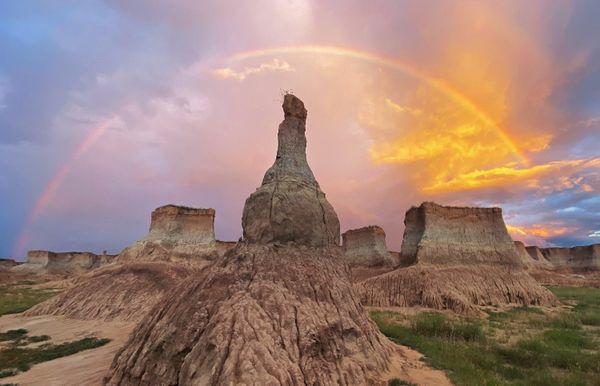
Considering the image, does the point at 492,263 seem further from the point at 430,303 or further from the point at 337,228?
the point at 337,228

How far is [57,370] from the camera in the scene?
503 inches

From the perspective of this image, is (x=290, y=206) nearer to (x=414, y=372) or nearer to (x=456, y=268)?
(x=414, y=372)

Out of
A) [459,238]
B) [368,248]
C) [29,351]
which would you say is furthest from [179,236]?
[459,238]

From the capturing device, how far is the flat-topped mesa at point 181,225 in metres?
45.7

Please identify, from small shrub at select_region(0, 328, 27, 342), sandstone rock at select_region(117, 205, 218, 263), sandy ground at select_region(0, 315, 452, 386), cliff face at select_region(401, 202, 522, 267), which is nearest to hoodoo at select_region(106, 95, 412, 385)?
sandy ground at select_region(0, 315, 452, 386)

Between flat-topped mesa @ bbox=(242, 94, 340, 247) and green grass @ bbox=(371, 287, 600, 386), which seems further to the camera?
flat-topped mesa @ bbox=(242, 94, 340, 247)

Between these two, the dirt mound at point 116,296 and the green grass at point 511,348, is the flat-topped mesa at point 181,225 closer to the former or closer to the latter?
the dirt mound at point 116,296

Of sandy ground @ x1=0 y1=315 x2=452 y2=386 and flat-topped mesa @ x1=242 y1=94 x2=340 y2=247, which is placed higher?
flat-topped mesa @ x1=242 y1=94 x2=340 y2=247

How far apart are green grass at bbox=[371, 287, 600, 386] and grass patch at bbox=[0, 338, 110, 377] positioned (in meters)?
15.1

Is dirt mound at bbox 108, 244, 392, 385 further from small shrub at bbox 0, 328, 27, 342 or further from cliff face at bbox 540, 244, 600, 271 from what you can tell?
cliff face at bbox 540, 244, 600, 271

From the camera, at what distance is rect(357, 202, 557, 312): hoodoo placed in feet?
102

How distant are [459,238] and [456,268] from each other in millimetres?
4145

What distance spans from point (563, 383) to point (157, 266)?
29.2 meters

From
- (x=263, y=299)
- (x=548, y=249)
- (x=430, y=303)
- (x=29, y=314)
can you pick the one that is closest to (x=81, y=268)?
(x=29, y=314)
